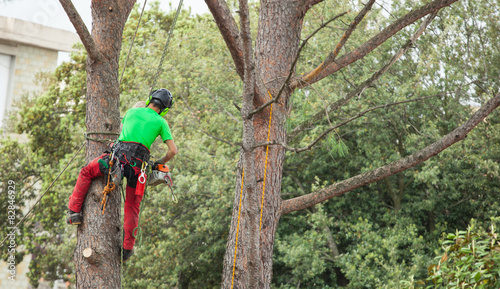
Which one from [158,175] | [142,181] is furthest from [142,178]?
[158,175]

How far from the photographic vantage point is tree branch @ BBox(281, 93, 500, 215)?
131 inches

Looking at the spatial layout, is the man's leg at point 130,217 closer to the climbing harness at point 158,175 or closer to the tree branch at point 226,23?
the climbing harness at point 158,175

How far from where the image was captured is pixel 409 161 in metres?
3.38

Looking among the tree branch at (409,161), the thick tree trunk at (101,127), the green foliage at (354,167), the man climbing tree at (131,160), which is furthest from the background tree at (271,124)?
the green foliage at (354,167)

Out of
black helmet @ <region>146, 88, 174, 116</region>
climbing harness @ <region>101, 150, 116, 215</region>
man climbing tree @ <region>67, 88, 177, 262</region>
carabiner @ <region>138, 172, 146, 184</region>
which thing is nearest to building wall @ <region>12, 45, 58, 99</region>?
black helmet @ <region>146, 88, 174, 116</region>

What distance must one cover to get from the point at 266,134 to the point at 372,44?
0.99 m

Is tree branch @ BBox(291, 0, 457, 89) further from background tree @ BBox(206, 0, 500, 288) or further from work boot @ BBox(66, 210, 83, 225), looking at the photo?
work boot @ BBox(66, 210, 83, 225)

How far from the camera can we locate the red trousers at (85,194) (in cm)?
332

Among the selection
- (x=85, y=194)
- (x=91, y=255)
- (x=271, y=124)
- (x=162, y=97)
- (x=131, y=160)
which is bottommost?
(x=91, y=255)

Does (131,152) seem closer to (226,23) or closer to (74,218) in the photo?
(74,218)

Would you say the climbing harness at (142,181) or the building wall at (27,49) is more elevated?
the building wall at (27,49)

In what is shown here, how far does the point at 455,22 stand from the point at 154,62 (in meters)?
6.89

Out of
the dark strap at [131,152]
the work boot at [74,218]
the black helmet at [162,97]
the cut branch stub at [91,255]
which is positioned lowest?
the cut branch stub at [91,255]

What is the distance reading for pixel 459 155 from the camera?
366 inches
